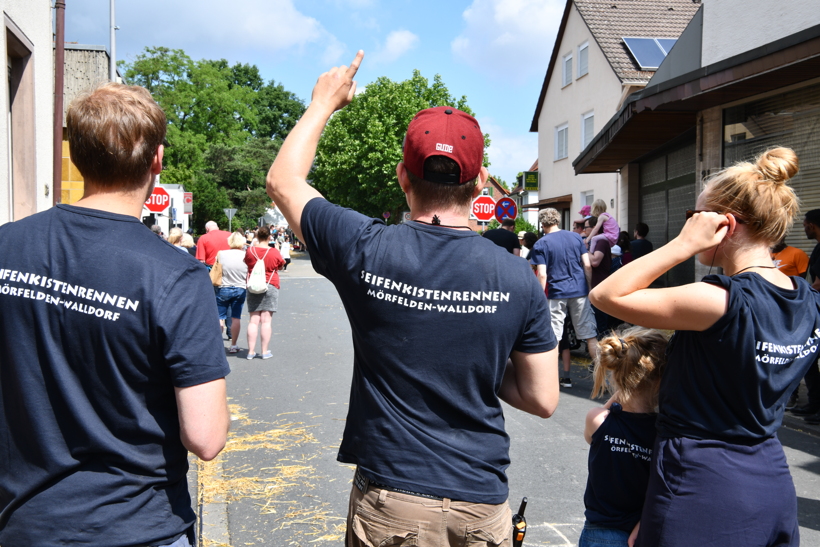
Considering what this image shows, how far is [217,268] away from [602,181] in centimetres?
1614

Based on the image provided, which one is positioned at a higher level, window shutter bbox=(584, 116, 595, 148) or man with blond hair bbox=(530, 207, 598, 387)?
window shutter bbox=(584, 116, 595, 148)

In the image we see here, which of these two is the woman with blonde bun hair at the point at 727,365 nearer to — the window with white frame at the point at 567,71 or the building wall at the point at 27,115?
the building wall at the point at 27,115

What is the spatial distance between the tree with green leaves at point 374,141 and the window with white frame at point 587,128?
66.8 feet

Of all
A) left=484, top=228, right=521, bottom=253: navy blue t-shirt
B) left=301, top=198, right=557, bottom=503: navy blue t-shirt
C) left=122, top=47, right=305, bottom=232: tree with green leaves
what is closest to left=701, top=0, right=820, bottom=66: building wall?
left=484, top=228, right=521, bottom=253: navy blue t-shirt

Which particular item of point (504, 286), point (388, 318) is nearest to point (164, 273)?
point (388, 318)

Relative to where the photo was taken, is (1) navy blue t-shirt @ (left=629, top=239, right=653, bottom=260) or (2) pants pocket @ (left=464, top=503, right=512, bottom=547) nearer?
(2) pants pocket @ (left=464, top=503, right=512, bottom=547)

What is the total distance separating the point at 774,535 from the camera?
2.02m

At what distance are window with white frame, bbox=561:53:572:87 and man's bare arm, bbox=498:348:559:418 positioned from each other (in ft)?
86.1

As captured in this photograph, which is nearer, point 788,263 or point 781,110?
point 788,263

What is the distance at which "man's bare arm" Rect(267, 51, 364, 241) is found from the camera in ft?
6.58

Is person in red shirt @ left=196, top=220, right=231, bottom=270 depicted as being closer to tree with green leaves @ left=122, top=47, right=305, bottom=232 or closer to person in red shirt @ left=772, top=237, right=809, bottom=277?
person in red shirt @ left=772, top=237, right=809, bottom=277

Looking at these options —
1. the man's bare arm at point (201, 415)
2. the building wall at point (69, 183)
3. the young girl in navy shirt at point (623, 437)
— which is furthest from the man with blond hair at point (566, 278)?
the building wall at point (69, 183)

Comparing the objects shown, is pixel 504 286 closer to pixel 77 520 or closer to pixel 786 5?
pixel 77 520

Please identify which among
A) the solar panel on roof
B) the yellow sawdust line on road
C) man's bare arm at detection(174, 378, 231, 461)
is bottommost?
the yellow sawdust line on road
